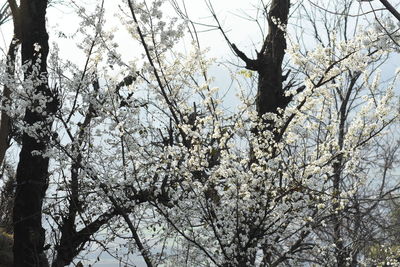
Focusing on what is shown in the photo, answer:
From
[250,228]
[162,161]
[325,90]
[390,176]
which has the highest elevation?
[390,176]

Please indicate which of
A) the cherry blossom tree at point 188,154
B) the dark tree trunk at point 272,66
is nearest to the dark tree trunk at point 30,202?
the cherry blossom tree at point 188,154

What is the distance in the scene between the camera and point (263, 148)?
4836 millimetres

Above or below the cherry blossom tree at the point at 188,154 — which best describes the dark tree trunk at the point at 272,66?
above

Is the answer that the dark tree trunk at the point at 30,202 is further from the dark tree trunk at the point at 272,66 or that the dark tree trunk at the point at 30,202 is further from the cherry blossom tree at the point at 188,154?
the dark tree trunk at the point at 272,66

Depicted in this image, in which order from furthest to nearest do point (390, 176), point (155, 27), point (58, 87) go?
1. point (390, 176)
2. point (58, 87)
3. point (155, 27)

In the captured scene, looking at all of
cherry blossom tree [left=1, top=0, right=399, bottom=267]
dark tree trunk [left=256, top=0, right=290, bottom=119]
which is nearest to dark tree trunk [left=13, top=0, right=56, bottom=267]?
cherry blossom tree [left=1, top=0, right=399, bottom=267]

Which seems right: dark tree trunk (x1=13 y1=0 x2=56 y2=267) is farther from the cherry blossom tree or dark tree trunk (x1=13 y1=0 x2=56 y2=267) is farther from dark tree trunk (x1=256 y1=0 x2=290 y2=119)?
dark tree trunk (x1=256 y1=0 x2=290 y2=119)

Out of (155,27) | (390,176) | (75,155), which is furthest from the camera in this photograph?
(390,176)

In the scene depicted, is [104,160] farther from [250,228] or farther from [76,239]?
[76,239]

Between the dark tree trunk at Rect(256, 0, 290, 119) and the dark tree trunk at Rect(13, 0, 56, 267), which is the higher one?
the dark tree trunk at Rect(256, 0, 290, 119)

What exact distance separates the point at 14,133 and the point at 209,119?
7791mm

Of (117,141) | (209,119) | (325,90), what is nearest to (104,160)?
(117,141)

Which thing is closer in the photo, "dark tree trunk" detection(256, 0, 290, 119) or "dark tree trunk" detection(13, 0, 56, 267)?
"dark tree trunk" detection(13, 0, 56, 267)

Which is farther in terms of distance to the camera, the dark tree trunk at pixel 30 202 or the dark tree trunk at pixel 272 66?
the dark tree trunk at pixel 272 66
